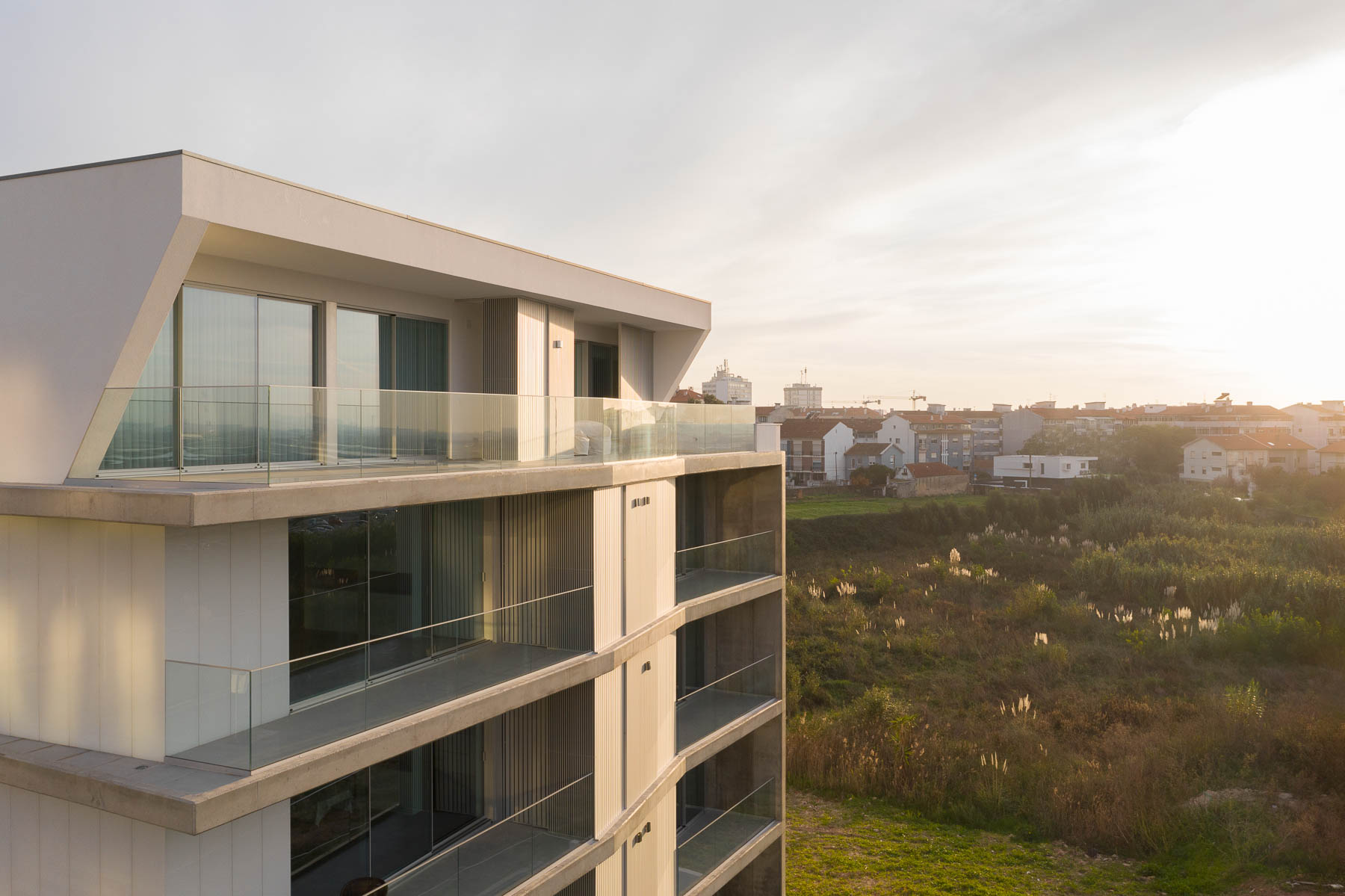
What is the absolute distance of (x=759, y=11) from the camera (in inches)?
660

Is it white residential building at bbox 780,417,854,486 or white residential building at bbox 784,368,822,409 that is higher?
white residential building at bbox 784,368,822,409

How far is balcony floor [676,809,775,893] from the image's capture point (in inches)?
580

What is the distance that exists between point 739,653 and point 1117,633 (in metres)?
23.9

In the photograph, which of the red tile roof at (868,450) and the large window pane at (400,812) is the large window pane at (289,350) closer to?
Result: the large window pane at (400,812)

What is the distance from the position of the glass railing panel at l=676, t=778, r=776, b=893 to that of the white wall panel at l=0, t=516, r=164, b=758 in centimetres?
947

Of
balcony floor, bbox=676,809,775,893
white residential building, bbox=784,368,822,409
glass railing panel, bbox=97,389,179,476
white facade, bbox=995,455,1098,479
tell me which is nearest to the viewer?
glass railing panel, bbox=97,389,179,476

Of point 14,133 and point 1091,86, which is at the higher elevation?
point 1091,86

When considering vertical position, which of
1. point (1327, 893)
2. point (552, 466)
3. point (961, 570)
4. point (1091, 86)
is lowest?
point (1327, 893)

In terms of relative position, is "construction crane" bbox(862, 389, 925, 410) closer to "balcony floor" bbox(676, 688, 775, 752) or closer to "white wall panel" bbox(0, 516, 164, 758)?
"balcony floor" bbox(676, 688, 775, 752)

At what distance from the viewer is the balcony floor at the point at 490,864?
957cm

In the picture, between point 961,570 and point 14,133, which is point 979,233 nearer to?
point 961,570

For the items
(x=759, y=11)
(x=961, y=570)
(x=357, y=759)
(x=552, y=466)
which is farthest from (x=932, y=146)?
(x=961, y=570)

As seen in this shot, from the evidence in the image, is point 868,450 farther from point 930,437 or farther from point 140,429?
point 140,429

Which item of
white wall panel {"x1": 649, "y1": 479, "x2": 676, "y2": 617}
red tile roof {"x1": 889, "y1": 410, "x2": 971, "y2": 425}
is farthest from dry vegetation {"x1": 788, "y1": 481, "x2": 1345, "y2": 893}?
red tile roof {"x1": 889, "y1": 410, "x2": 971, "y2": 425}
